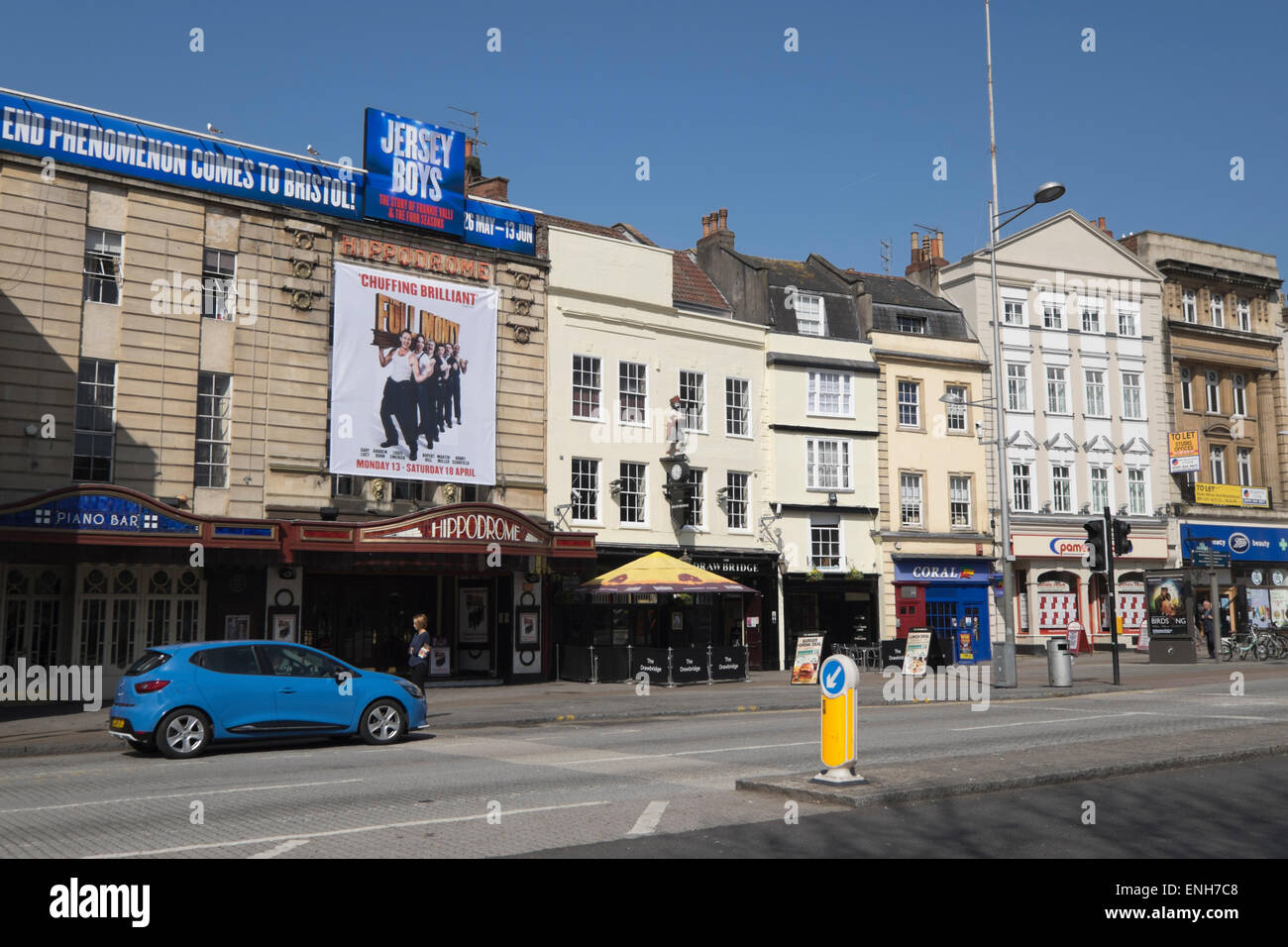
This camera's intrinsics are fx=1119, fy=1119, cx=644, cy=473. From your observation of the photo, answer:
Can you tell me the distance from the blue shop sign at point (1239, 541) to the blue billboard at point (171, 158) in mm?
34971

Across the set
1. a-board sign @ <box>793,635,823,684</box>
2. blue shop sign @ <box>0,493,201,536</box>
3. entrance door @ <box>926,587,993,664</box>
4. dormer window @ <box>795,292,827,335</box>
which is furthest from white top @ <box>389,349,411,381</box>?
entrance door @ <box>926,587,993,664</box>

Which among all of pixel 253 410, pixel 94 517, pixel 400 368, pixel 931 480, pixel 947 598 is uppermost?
pixel 400 368

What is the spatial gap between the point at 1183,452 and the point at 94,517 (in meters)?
39.3

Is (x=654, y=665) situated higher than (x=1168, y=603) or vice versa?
(x=1168, y=603)

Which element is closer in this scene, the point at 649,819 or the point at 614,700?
the point at 649,819

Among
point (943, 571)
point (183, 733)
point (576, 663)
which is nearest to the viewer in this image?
point (183, 733)

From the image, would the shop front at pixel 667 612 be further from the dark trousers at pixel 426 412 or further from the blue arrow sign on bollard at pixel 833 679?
the blue arrow sign on bollard at pixel 833 679

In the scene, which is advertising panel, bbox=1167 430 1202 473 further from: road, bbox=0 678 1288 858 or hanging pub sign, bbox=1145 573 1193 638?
road, bbox=0 678 1288 858

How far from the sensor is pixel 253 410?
26.2 meters

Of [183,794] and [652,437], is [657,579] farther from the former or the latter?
[183,794]

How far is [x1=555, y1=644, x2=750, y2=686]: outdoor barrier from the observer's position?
28.6 metres

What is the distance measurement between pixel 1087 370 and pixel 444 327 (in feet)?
89.7

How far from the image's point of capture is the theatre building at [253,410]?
2356cm

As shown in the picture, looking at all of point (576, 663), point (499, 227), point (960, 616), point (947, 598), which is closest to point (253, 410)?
point (499, 227)
